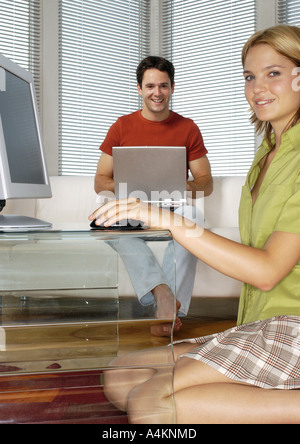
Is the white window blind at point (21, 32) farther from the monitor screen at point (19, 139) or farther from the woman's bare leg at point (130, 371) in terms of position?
the woman's bare leg at point (130, 371)

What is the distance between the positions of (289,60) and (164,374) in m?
0.76

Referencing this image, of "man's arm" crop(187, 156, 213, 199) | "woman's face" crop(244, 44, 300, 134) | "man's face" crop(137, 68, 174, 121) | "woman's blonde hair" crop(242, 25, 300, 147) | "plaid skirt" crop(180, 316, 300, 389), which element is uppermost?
"man's face" crop(137, 68, 174, 121)

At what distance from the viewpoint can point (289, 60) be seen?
3.95ft

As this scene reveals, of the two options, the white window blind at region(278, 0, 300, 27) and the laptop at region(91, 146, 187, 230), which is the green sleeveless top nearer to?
the laptop at region(91, 146, 187, 230)

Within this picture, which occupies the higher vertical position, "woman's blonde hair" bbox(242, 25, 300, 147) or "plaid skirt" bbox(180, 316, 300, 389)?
"woman's blonde hair" bbox(242, 25, 300, 147)

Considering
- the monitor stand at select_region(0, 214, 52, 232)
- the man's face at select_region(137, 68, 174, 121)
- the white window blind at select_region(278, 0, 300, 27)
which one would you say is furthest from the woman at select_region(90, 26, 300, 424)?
the white window blind at select_region(278, 0, 300, 27)

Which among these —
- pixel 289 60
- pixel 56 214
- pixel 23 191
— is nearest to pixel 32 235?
pixel 23 191

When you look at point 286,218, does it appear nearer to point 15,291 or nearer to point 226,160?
point 15,291

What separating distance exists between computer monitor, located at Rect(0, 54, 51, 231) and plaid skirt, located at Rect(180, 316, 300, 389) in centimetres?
41

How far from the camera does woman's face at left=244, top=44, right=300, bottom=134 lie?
120 cm

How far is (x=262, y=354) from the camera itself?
0.97 meters

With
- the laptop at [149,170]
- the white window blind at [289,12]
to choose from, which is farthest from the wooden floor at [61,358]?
the white window blind at [289,12]

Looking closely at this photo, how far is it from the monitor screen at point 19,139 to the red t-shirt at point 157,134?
1.72m

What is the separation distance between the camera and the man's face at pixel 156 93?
3018 millimetres
